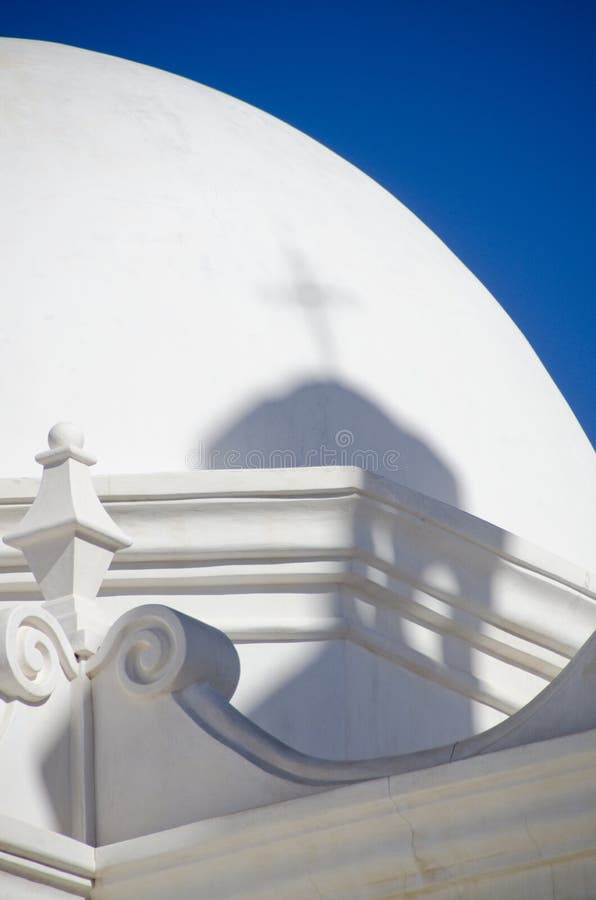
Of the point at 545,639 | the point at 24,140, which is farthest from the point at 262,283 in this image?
the point at 545,639

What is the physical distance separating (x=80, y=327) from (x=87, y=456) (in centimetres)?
293

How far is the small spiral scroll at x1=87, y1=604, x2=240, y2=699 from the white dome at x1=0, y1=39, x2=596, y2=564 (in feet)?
9.89

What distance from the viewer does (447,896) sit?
20.3 feet

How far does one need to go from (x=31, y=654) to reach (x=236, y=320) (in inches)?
159

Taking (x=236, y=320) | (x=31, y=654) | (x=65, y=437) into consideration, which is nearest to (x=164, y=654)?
(x=31, y=654)

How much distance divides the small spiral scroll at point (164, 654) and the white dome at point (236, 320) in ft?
9.89

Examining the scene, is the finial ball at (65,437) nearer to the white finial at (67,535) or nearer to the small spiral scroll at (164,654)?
the white finial at (67,535)

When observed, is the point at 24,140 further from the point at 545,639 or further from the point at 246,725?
the point at 246,725

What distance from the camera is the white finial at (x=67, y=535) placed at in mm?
7359

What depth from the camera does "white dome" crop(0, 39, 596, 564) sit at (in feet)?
33.8

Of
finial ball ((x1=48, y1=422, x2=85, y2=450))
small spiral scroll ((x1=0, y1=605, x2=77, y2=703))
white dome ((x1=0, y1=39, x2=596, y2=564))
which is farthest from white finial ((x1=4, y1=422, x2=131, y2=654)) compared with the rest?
white dome ((x1=0, y1=39, x2=596, y2=564))

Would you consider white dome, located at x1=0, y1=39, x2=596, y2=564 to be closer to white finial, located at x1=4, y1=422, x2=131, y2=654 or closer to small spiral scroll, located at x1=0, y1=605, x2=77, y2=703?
white finial, located at x1=4, y1=422, x2=131, y2=654

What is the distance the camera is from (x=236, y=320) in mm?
10680

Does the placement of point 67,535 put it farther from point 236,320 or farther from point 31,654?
point 236,320
